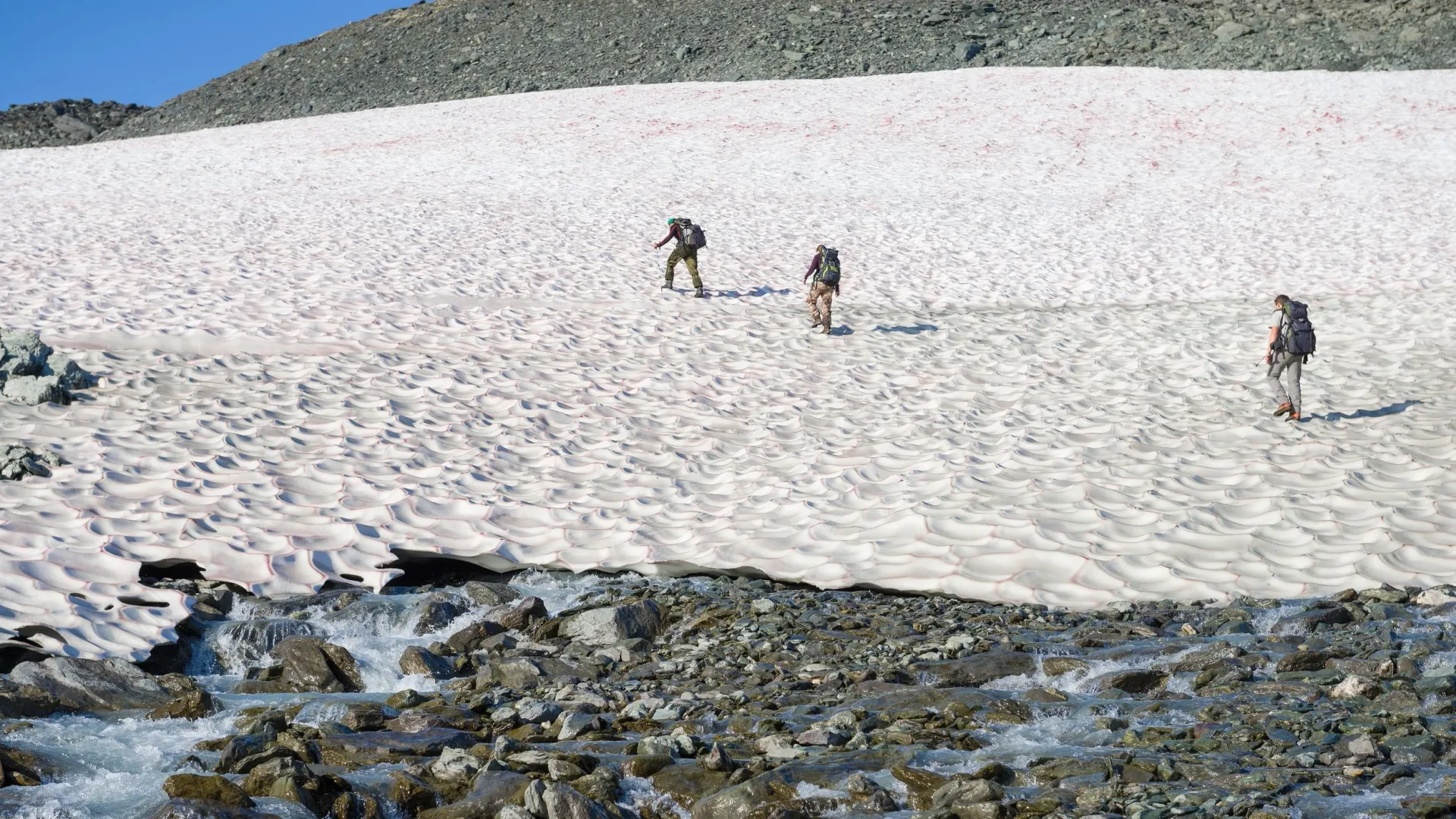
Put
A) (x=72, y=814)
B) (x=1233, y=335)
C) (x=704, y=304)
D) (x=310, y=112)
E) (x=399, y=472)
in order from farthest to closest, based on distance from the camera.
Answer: (x=310, y=112)
(x=704, y=304)
(x=1233, y=335)
(x=399, y=472)
(x=72, y=814)

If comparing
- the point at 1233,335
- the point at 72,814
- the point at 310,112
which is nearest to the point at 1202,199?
the point at 1233,335

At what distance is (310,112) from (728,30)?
18211 mm

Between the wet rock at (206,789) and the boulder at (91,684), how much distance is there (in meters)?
2.04

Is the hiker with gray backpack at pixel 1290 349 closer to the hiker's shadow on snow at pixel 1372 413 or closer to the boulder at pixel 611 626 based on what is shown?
the hiker's shadow on snow at pixel 1372 413

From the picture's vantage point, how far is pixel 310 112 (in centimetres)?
5347

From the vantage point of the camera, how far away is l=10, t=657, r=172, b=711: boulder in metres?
8.98

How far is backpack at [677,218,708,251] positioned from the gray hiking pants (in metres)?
10.9

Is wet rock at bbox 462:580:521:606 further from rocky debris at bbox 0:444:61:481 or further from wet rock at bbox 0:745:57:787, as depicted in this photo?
rocky debris at bbox 0:444:61:481

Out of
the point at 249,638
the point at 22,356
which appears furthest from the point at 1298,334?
the point at 22,356

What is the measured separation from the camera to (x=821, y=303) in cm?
2325

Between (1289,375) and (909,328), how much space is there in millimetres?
7759

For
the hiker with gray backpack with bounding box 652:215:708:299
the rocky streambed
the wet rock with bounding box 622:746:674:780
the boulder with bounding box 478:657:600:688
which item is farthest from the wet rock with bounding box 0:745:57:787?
the hiker with gray backpack with bounding box 652:215:708:299

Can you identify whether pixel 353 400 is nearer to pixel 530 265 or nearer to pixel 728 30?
pixel 530 265

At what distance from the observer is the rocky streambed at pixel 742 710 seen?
7188 millimetres
